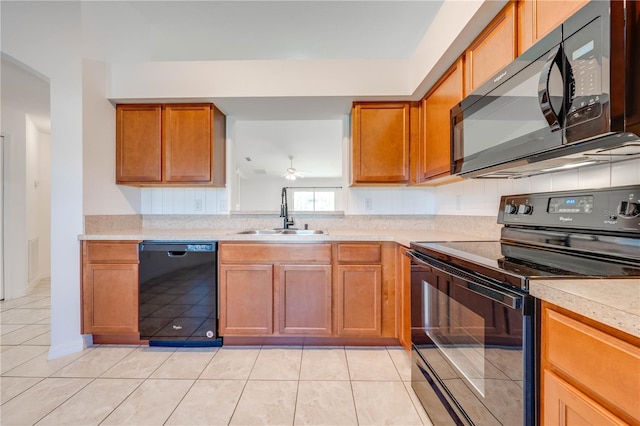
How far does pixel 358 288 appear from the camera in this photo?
2.12m

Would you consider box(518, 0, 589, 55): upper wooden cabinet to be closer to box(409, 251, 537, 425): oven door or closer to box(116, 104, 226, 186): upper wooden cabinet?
box(409, 251, 537, 425): oven door

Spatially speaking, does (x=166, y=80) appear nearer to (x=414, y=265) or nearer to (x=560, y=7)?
(x=414, y=265)

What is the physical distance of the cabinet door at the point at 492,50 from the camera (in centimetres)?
129

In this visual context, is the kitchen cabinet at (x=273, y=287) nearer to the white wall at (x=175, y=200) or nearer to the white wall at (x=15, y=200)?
the white wall at (x=175, y=200)

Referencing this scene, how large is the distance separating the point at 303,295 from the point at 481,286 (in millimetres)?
1395

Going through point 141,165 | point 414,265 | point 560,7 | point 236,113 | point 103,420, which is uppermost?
point 236,113

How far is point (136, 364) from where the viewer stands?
6.36 feet

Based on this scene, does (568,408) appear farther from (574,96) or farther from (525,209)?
(525,209)

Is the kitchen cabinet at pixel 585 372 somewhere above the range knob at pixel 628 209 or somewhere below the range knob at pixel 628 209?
below

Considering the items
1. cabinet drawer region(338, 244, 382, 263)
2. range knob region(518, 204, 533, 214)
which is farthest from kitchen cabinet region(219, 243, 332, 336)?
range knob region(518, 204, 533, 214)

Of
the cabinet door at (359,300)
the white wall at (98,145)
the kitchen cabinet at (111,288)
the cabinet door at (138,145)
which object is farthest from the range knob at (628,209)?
the white wall at (98,145)

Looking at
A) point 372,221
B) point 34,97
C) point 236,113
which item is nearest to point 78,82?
point 236,113

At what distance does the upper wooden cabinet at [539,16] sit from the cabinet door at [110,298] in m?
2.69

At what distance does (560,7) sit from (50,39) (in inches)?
118
